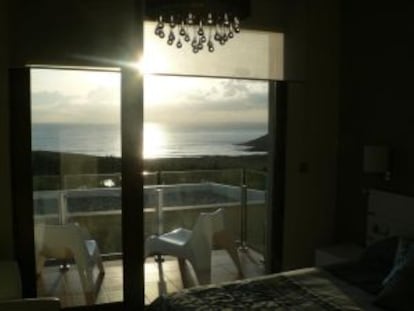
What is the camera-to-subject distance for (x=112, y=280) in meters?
3.82

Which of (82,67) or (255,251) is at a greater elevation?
(82,67)

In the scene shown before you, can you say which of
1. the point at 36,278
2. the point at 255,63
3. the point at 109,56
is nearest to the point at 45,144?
the point at 109,56

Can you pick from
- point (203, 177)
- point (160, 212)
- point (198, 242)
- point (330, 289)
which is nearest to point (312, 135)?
point (203, 177)

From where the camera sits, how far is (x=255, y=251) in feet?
14.3

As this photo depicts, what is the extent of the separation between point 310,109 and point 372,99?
0.57 m

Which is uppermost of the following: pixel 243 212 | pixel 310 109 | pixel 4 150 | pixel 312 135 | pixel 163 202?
pixel 310 109

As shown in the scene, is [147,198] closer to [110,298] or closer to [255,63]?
[110,298]

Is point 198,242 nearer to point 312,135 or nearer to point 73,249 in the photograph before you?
point 73,249

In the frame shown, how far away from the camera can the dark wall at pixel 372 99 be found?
11.5 feet

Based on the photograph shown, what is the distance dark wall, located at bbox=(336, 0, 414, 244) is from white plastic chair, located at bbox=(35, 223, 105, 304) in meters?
2.35

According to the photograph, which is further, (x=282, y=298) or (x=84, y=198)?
(x=84, y=198)

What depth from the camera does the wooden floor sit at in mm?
3707

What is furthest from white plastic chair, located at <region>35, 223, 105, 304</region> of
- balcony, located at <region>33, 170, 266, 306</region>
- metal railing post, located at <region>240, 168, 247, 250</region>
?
metal railing post, located at <region>240, 168, 247, 250</region>

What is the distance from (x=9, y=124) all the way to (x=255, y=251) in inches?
99.5
